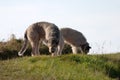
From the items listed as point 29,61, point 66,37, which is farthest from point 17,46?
point 29,61

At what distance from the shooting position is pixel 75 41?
703 inches

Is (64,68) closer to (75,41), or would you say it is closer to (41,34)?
(41,34)

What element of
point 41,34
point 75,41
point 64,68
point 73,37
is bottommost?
point 64,68

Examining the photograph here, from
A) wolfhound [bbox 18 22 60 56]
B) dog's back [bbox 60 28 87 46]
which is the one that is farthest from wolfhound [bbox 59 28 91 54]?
wolfhound [bbox 18 22 60 56]

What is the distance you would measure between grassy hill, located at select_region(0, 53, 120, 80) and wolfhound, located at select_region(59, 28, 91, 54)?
355 cm

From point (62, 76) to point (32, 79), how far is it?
2.79 ft

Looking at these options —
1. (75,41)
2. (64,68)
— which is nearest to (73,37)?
(75,41)

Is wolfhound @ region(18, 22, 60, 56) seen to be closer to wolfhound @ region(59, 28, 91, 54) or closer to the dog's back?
the dog's back

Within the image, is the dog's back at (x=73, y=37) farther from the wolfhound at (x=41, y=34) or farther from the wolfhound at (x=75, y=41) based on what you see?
the wolfhound at (x=41, y=34)

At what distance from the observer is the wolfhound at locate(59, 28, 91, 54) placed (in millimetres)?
17641

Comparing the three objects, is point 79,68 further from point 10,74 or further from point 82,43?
point 82,43

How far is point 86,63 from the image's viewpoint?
12844mm

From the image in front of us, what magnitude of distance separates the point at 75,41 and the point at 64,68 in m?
5.72

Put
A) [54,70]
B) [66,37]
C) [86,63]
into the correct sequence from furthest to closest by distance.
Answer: [66,37]
[86,63]
[54,70]
